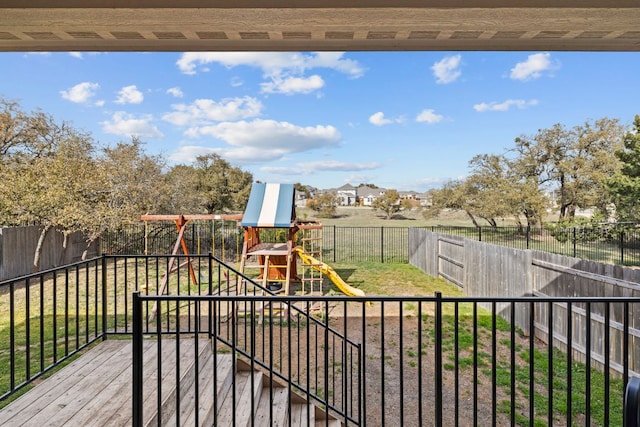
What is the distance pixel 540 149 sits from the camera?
15.3 m

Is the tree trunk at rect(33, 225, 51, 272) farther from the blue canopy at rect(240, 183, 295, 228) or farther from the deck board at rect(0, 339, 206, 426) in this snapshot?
the deck board at rect(0, 339, 206, 426)

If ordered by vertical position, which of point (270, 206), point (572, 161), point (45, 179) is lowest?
point (270, 206)

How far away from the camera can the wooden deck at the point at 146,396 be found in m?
2.02

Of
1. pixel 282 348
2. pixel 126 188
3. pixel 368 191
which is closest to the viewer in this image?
pixel 282 348

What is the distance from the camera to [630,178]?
36.5 feet

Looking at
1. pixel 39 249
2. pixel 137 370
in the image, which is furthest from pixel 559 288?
pixel 39 249

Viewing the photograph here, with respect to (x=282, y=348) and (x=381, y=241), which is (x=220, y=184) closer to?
(x=381, y=241)

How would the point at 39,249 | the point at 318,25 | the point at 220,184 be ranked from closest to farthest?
the point at 318,25 < the point at 39,249 < the point at 220,184

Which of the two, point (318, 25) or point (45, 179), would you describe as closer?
point (318, 25)

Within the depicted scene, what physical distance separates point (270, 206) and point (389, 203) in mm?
14998

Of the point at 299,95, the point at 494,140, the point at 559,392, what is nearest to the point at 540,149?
the point at 494,140

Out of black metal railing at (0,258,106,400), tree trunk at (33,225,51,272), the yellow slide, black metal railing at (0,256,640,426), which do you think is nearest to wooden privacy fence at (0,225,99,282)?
tree trunk at (33,225,51,272)

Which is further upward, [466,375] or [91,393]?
[91,393]

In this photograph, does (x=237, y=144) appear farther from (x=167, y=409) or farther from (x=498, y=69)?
(x=167, y=409)
